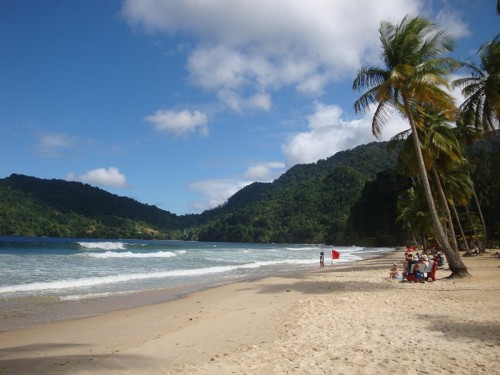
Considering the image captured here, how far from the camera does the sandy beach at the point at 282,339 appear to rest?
15.5ft

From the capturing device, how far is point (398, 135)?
22172mm

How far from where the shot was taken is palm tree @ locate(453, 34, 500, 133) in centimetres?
1631

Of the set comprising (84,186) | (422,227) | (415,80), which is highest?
(84,186)

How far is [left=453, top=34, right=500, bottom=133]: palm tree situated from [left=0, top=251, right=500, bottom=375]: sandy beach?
10410 mm

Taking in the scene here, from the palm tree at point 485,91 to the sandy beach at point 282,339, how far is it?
1041 centimetres

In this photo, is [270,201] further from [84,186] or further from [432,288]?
[432,288]

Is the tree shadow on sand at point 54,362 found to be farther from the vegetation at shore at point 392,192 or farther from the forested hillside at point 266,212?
the forested hillside at point 266,212

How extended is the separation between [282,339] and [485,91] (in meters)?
16.4

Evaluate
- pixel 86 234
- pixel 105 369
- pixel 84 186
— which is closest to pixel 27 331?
pixel 105 369

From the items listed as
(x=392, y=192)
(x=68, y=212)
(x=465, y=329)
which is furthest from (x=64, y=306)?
(x=68, y=212)

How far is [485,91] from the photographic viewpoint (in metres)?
17.0

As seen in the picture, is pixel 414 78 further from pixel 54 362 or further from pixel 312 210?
pixel 312 210

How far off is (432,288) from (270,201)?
15318cm

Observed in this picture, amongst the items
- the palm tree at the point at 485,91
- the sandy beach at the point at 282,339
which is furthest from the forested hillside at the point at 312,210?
the sandy beach at the point at 282,339
